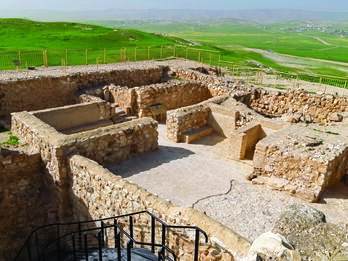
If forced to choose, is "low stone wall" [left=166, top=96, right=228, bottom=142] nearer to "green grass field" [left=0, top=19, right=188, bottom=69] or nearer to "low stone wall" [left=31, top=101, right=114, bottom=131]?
"low stone wall" [left=31, top=101, right=114, bottom=131]

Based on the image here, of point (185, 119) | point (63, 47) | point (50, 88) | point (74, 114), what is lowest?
point (185, 119)

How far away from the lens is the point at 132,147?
408 inches

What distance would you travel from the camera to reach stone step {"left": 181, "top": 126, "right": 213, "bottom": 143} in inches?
513

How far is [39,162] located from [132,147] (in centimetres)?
291

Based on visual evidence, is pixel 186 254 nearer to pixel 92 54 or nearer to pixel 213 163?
pixel 213 163

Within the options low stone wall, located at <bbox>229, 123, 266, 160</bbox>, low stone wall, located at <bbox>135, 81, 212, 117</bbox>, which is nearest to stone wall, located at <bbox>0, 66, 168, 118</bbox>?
low stone wall, located at <bbox>135, 81, 212, 117</bbox>

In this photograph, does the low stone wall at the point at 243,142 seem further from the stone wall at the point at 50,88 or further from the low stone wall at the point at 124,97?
the stone wall at the point at 50,88

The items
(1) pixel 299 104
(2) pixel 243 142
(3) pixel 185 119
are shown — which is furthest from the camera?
(1) pixel 299 104

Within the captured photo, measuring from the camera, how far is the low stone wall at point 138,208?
15.6 feet

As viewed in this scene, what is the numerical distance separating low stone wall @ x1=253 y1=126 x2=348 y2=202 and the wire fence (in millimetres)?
10352

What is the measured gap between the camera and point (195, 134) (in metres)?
13.2

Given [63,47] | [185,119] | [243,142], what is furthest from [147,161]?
[63,47]

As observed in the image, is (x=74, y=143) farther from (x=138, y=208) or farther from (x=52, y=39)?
(x=52, y=39)

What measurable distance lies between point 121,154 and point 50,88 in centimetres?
876
